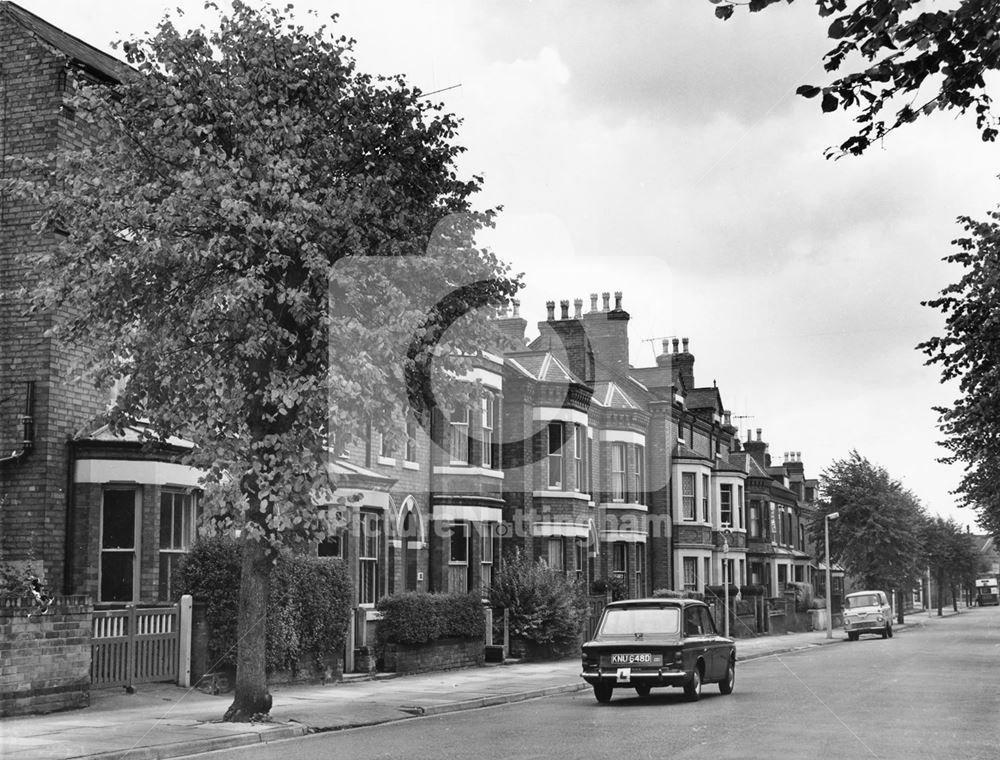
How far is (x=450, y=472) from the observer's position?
32531 millimetres

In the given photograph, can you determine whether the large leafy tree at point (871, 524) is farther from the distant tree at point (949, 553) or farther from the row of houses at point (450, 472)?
the distant tree at point (949, 553)

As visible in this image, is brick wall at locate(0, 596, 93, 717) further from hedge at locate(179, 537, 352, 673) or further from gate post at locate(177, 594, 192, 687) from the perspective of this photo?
hedge at locate(179, 537, 352, 673)

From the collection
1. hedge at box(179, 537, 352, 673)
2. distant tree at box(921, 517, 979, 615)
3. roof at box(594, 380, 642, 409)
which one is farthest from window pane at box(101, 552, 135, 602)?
distant tree at box(921, 517, 979, 615)

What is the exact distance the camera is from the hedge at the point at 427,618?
2625 centimetres

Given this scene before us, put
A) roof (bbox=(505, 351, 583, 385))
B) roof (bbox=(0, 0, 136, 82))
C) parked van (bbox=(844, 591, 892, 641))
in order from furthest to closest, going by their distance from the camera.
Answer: parked van (bbox=(844, 591, 892, 641))
roof (bbox=(505, 351, 583, 385))
roof (bbox=(0, 0, 136, 82))

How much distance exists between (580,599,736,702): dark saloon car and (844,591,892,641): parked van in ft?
106

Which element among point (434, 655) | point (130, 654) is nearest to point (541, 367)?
point (434, 655)

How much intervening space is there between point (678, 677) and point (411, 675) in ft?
28.9

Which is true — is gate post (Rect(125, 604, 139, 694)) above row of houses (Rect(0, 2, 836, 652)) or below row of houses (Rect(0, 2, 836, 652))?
below

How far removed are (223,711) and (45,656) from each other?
267 cm

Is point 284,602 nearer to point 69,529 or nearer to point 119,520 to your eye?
point 119,520

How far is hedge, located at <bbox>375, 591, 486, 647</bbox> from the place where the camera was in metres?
26.2

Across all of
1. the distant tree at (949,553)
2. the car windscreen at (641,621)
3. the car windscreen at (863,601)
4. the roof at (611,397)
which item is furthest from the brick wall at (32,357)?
the distant tree at (949,553)

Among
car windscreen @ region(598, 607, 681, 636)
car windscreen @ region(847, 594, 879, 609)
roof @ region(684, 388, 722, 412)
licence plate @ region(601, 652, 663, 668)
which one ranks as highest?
roof @ region(684, 388, 722, 412)
